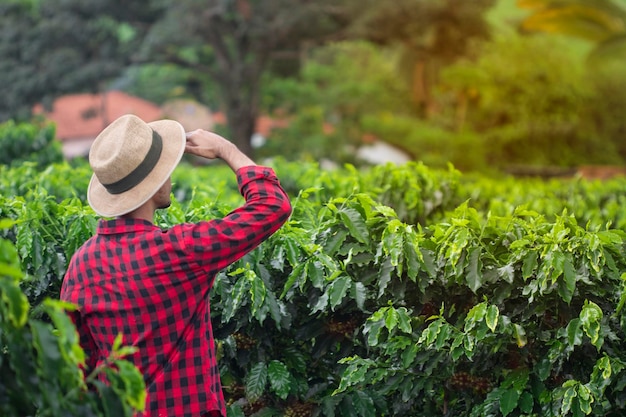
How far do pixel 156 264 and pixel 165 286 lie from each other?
71 mm

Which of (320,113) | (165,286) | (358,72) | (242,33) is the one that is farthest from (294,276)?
(358,72)

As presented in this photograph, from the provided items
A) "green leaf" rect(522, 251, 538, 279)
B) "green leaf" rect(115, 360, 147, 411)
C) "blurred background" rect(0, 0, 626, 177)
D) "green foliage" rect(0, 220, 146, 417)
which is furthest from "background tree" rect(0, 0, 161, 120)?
"green leaf" rect(115, 360, 147, 411)

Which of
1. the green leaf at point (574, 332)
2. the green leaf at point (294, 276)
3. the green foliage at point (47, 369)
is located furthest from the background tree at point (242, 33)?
the green foliage at point (47, 369)

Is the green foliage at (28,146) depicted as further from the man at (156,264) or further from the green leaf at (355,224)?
the man at (156,264)

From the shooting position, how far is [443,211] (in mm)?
6367

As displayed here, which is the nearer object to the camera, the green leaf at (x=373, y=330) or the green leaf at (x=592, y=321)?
the green leaf at (x=592, y=321)

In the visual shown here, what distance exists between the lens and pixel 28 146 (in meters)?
10.0

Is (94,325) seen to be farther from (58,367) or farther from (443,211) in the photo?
(443,211)

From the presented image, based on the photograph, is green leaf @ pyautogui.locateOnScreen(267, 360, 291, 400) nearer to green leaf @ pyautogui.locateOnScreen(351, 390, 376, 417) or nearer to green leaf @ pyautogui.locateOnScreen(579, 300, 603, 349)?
green leaf @ pyautogui.locateOnScreen(351, 390, 376, 417)

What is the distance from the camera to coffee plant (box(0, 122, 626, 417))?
3.20 meters

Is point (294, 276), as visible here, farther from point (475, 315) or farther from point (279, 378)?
point (475, 315)

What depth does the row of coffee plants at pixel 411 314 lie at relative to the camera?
3.20 m

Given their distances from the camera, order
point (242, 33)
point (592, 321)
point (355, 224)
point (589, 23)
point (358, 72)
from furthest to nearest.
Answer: point (589, 23) → point (358, 72) → point (242, 33) → point (355, 224) → point (592, 321)

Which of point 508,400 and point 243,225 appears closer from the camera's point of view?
point 243,225
